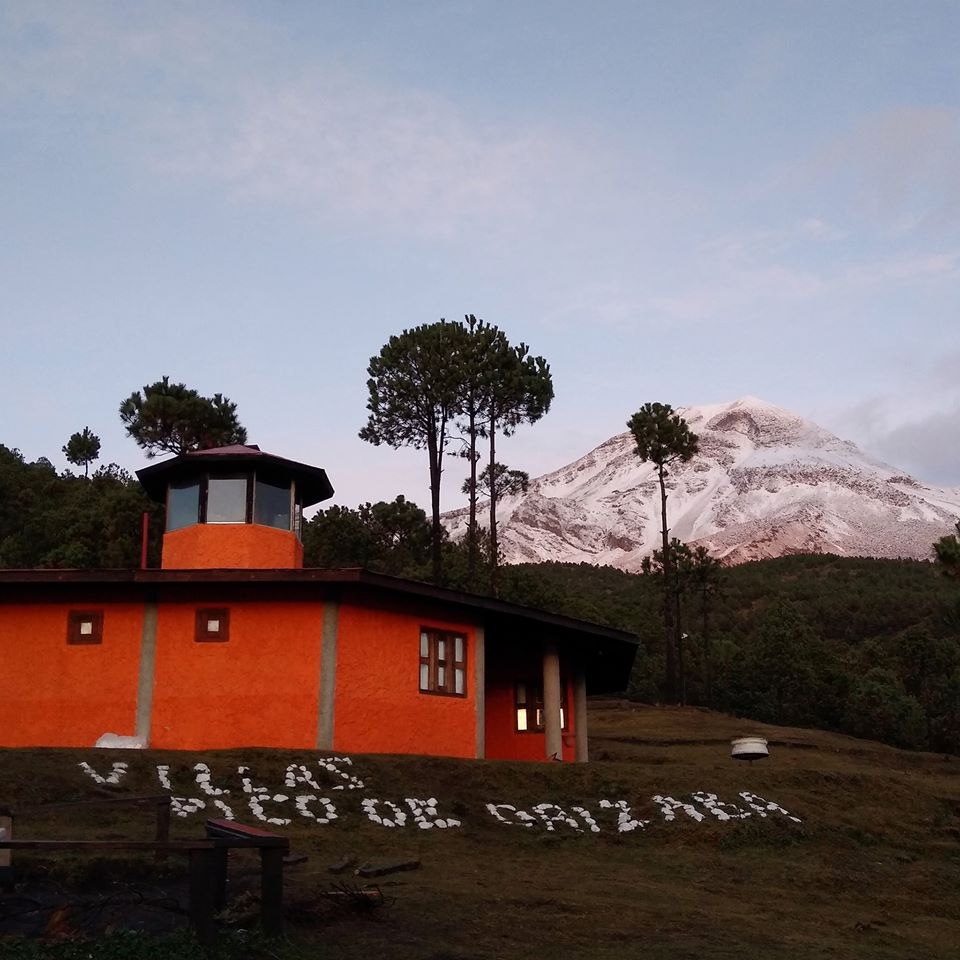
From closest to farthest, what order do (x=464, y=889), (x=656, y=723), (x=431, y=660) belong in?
(x=464, y=889), (x=431, y=660), (x=656, y=723)

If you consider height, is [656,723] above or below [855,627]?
below

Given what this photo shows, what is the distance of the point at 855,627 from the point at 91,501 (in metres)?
57.3

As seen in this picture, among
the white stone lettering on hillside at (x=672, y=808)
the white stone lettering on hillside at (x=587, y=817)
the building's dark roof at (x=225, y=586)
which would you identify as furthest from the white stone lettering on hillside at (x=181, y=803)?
the white stone lettering on hillside at (x=672, y=808)

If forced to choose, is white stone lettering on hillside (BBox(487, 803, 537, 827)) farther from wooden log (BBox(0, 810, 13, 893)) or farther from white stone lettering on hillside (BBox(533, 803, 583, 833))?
wooden log (BBox(0, 810, 13, 893))

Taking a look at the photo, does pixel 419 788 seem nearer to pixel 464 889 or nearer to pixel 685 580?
pixel 464 889

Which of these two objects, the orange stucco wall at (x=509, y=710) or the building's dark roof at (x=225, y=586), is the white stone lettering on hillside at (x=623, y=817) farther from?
the orange stucco wall at (x=509, y=710)

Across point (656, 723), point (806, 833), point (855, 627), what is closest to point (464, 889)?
point (806, 833)

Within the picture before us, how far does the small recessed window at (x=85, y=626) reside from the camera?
21750 millimetres

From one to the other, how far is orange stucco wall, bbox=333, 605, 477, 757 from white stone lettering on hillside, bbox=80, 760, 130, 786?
4.59 metres

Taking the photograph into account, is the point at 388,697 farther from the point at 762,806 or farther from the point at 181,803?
the point at 762,806

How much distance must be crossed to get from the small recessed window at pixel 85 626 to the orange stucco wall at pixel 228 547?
2.30 m

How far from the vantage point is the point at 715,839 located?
17688 millimetres

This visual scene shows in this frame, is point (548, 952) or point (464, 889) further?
point (464, 889)

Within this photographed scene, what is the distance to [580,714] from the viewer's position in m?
28.6
